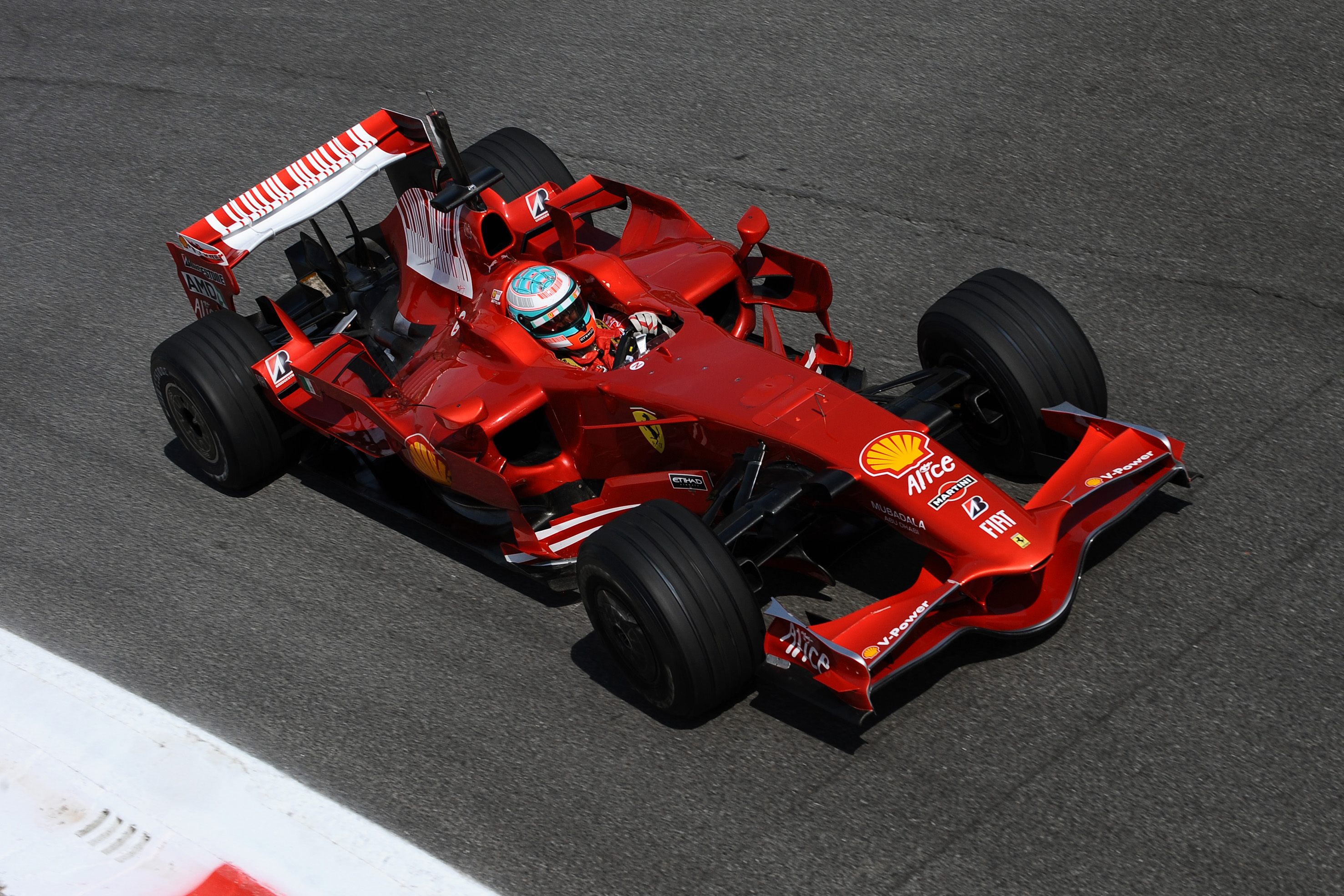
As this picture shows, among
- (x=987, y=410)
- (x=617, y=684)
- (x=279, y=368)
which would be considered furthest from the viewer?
(x=279, y=368)

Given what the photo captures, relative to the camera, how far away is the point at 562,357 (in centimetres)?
578

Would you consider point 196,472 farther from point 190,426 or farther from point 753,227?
point 753,227

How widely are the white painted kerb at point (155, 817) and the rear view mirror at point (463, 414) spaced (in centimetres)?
149

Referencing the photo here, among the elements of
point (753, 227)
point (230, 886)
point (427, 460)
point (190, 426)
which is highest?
point (753, 227)

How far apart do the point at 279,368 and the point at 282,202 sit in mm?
981

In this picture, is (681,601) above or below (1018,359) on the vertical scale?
below

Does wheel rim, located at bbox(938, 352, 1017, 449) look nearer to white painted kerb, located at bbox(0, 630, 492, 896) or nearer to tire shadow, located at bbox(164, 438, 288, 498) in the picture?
white painted kerb, located at bbox(0, 630, 492, 896)

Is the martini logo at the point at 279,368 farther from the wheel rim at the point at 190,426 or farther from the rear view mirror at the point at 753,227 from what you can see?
the rear view mirror at the point at 753,227

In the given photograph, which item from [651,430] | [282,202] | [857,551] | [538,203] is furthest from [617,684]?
[282,202]

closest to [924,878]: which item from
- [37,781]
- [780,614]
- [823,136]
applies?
[780,614]

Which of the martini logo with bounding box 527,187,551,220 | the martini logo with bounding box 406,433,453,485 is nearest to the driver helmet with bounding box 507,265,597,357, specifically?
the martini logo with bounding box 406,433,453,485

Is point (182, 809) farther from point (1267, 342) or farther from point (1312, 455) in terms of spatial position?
point (1267, 342)

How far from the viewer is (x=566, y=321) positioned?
18.7 feet

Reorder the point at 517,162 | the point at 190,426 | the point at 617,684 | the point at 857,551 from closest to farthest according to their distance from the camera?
the point at 617,684, the point at 857,551, the point at 190,426, the point at 517,162
